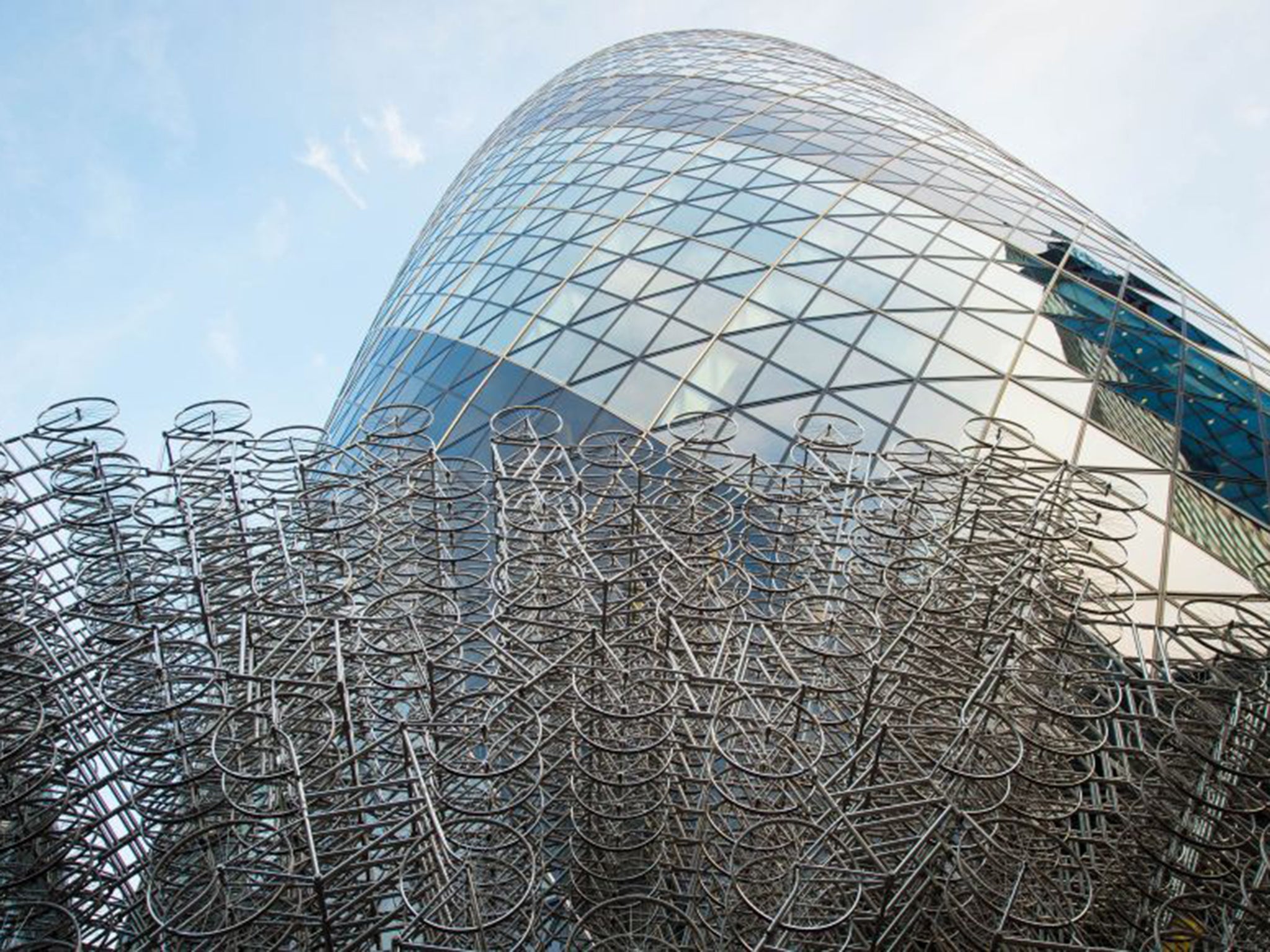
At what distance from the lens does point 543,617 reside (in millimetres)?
12516

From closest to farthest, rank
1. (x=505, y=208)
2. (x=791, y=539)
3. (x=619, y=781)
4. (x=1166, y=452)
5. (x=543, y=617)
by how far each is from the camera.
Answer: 1. (x=619, y=781)
2. (x=543, y=617)
3. (x=791, y=539)
4. (x=1166, y=452)
5. (x=505, y=208)

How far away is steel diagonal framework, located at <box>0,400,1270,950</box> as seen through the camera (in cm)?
966

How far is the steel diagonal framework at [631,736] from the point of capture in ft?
31.7

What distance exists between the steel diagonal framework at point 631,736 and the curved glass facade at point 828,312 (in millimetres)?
3842

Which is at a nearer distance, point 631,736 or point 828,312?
point 631,736

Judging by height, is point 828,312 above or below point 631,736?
above

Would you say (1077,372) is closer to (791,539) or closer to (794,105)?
(791,539)

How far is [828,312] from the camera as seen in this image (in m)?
21.0

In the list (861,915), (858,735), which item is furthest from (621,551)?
(861,915)

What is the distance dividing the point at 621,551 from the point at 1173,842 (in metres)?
6.92

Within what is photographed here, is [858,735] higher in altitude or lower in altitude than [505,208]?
lower

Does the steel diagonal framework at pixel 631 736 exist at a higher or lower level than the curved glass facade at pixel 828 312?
lower

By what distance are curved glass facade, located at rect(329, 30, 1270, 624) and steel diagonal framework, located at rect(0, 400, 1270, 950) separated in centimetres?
384

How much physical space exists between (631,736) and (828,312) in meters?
12.5
